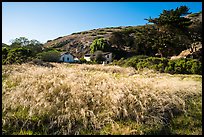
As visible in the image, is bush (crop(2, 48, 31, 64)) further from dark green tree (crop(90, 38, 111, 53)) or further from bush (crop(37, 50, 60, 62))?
dark green tree (crop(90, 38, 111, 53))

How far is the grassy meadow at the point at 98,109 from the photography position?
4.36 meters

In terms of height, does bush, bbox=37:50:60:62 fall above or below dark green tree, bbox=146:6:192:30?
below

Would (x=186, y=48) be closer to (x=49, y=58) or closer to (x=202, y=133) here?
(x=49, y=58)

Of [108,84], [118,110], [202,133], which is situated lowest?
[202,133]

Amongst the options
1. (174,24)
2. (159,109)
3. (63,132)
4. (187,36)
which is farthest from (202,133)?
(187,36)

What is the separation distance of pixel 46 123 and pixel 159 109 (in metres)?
2.24

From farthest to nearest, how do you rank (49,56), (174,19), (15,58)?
(49,56) < (174,19) < (15,58)

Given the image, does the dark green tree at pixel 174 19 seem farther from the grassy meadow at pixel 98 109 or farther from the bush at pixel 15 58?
the grassy meadow at pixel 98 109

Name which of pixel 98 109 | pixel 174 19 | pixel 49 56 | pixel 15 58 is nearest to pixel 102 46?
pixel 49 56

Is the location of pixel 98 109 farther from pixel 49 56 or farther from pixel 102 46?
pixel 102 46

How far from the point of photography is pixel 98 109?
4992mm

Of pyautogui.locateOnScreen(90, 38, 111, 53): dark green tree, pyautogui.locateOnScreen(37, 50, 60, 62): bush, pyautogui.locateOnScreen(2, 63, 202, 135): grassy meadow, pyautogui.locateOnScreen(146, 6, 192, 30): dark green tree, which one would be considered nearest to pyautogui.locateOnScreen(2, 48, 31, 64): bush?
pyautogui.locateOnScreen(37, 50, 60, 62): bush

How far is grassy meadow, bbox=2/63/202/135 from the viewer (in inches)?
171

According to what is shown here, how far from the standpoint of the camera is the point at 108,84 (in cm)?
608
